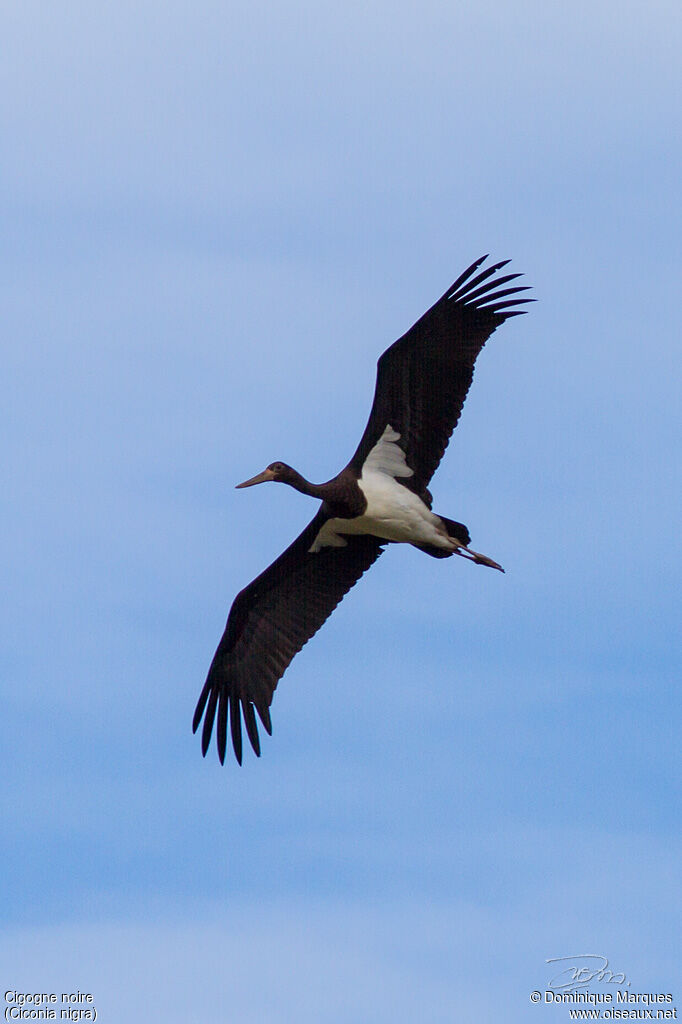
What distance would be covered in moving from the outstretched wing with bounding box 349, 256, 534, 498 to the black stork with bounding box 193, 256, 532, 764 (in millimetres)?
10

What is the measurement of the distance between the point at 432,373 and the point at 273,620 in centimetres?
375

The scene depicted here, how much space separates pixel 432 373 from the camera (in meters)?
21.3

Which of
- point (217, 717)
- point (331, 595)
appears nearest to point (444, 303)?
point (331, 595)

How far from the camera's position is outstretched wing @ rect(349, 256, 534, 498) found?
21.2m

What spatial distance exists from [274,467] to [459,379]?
228cm

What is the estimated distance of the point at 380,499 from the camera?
70.9 ft

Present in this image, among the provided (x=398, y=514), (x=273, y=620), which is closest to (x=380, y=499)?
(x=398, y=514)

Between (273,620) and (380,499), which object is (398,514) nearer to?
(380,499)

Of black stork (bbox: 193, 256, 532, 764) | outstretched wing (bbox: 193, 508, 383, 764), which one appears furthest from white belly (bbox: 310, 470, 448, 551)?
outstretched wing (bbox: 193, 508, 383, 764)

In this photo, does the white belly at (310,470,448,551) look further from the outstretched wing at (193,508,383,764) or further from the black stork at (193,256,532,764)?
the outstretched wing at (193,508,383,764)

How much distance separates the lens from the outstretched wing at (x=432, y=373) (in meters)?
21.2

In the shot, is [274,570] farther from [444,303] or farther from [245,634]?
[444,303]

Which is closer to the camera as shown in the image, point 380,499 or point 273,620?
point 380,499

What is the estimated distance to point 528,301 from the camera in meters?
21.6
